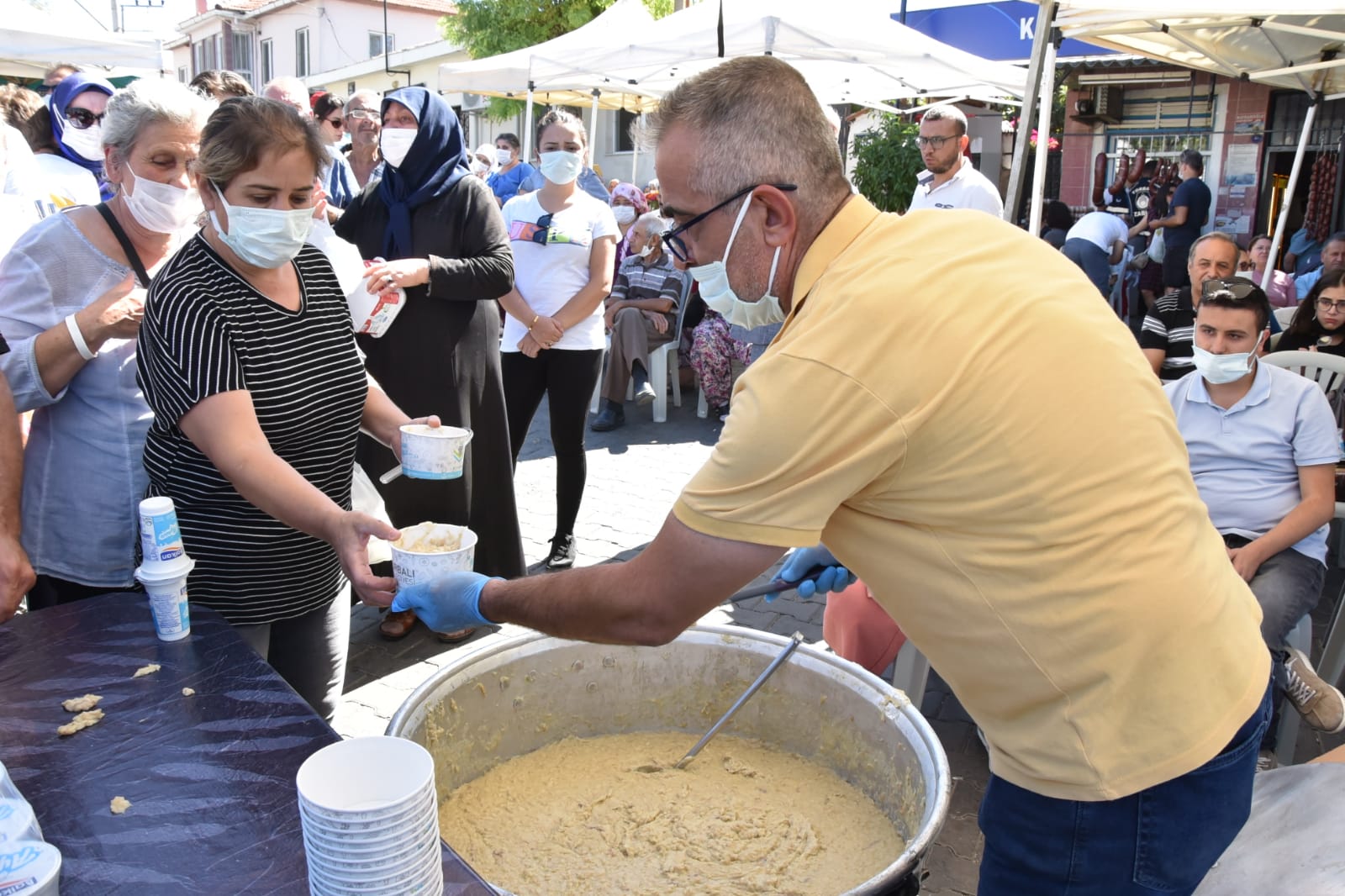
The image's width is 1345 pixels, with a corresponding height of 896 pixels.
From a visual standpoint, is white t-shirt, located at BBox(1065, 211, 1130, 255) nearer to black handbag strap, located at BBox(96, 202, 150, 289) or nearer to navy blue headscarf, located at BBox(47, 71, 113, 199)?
navy blue headscarf, located at BBox(47, 71, 113, 199)

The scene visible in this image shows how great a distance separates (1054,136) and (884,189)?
157 inches

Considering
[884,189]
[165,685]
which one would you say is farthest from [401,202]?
[884,189]

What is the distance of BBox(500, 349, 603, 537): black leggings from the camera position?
176 inches

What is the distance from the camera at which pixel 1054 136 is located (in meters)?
14.1

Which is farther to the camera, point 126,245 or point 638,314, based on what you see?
point 638,314

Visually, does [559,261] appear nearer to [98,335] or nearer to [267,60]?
[98,335]

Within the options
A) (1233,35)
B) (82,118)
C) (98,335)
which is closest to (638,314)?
(82,118)

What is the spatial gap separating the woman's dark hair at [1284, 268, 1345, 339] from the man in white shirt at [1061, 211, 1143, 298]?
3.99 m

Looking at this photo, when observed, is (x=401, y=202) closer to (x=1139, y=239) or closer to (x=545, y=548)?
(x=545, y=548)

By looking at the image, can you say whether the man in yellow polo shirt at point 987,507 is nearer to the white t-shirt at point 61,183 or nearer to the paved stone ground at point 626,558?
the paved stone ground at point 626,558

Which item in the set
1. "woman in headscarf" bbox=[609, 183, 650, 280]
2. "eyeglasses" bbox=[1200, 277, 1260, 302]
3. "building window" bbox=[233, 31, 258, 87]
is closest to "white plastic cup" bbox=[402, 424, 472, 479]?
"eyeglasses" bbox=[1200, 277, 1260, 302]

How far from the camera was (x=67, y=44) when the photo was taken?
9250 millimetres

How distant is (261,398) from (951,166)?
4.99m

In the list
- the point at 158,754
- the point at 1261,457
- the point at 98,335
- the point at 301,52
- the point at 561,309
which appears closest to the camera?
the point at 158,754
